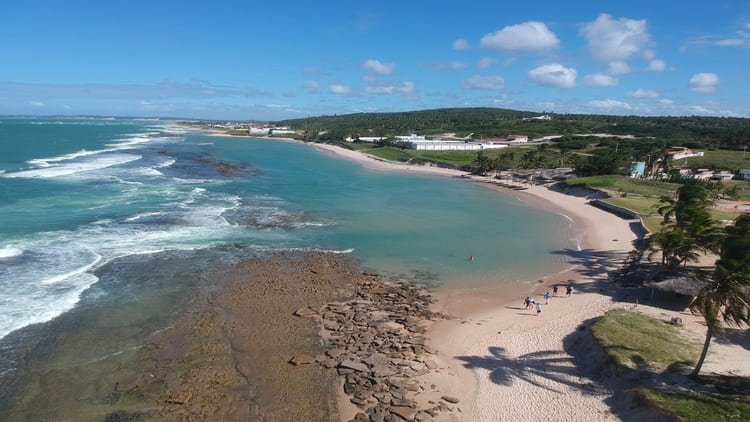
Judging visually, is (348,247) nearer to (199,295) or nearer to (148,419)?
(199,295)

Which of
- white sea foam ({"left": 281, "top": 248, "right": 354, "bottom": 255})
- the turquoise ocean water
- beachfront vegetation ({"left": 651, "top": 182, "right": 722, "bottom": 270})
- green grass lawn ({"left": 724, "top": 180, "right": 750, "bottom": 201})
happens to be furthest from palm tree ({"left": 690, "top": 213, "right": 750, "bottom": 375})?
green grass lawn ({"left": 724, "top": 180, "right": 750, "bottom": 201})

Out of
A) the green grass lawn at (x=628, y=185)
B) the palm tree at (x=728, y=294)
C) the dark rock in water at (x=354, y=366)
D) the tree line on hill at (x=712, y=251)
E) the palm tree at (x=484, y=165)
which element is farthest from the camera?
the palm tree at (x=484, y=165)

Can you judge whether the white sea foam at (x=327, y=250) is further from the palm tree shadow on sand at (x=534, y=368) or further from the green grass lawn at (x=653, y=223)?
the green grass lawn at (x=653, y=223)

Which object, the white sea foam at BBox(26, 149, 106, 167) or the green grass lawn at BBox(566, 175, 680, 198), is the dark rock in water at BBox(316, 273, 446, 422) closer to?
the green grass lawn at BBox(566, 175, 680, 198)

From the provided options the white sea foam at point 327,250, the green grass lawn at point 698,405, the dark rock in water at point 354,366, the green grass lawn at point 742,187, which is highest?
the green grass lawn at point 742,187

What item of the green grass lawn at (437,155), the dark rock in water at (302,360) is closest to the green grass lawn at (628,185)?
the green grass lawn at (437,155)

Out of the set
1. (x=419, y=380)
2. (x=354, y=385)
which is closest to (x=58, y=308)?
(x=354, y=385)

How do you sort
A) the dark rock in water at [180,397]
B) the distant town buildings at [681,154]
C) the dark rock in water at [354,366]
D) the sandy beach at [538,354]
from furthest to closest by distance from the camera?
1. the distant town buildings at [681,154]
2. the dark rock in water at [354,366]
3. the dark rock in water at [180,397]
4. the sandy beach at [538,354]
